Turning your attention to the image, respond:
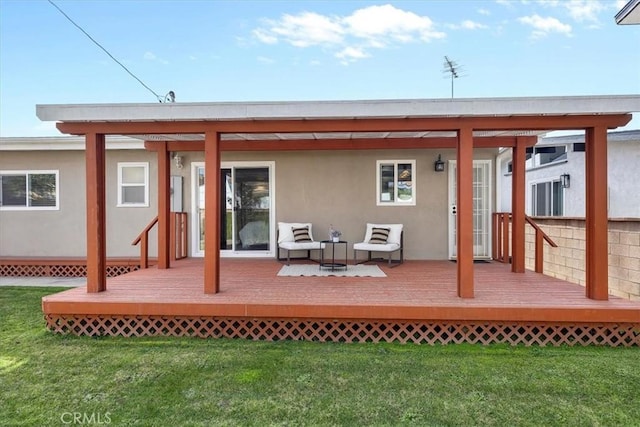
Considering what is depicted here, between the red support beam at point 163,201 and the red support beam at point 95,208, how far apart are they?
4.90 feet

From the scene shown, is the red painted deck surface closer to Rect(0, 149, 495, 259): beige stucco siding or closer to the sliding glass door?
Rect(0, 149, 495, 259): beige stucco siding

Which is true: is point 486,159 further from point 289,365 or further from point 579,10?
point 579,10

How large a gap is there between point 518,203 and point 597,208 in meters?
1.78

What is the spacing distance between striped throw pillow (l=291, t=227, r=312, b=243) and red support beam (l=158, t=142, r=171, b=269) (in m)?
2.20

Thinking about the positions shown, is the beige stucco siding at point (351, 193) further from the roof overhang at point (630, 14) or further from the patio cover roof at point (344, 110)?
the patio cover roof at point (344, 110)

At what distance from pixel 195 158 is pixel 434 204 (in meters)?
4.78

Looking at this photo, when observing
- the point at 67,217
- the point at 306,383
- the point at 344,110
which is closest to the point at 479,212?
the point at 344,110

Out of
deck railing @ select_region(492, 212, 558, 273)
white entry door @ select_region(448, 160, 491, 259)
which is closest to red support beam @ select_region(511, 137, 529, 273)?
deck railing @ select_region(492, 212, 558, 273)

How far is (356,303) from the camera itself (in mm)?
3992

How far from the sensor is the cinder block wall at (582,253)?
15.4 ft

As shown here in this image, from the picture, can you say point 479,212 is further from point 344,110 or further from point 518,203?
point 344,110

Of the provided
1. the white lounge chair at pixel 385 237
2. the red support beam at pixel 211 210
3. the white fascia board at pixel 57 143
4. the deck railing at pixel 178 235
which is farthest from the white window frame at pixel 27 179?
the white lounge chair at pixel 385 237

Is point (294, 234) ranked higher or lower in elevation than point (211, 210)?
lower

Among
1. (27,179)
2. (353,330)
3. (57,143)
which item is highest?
(57,143)
